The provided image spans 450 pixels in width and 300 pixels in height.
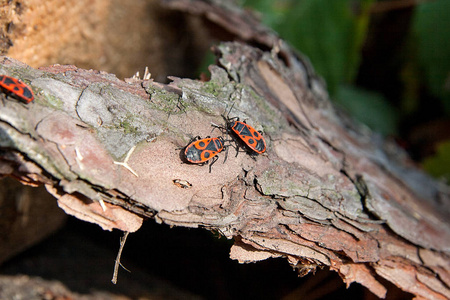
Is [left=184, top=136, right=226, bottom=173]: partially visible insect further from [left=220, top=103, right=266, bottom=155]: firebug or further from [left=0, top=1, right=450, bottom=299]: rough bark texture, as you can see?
[left=220, top=103, right=266, bottom=155]: firebug

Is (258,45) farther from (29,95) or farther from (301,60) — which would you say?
(29,95)

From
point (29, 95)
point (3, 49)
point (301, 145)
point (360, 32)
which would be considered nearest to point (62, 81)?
point (29, 95)

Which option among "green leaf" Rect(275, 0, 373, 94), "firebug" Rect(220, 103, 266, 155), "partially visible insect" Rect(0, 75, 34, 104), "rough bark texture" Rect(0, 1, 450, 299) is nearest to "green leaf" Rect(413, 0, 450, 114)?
"green leaf" Rect(275, 0, 373, 94)

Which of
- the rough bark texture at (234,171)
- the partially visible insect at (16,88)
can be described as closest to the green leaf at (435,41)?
the rough bark texture at (234,171)

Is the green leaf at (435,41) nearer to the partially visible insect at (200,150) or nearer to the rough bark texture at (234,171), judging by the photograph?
the rough bark texture at (234,171)

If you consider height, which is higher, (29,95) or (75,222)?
(29,95)

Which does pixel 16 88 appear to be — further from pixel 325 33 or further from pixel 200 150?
pixel 325 33
